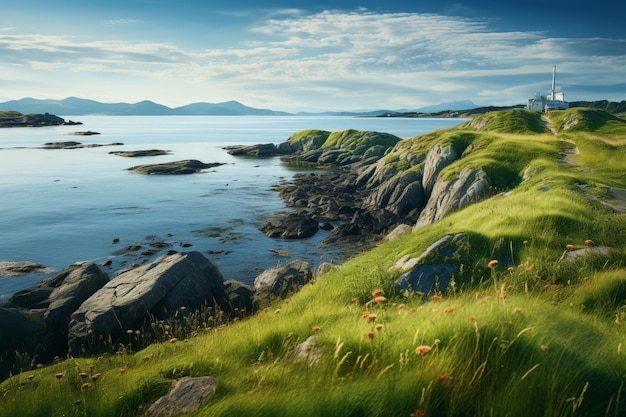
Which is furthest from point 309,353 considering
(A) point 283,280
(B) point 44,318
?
(B) point 44,318

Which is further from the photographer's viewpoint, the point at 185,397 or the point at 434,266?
the point at 434,266

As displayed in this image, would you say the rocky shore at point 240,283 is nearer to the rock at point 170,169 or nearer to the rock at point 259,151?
the rock at point 170,169

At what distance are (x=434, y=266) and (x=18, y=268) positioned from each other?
28466 millimetres

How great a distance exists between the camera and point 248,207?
4866 cm

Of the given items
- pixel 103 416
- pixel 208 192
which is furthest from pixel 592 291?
pixel 208 192

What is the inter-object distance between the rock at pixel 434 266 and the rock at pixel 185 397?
221 inches

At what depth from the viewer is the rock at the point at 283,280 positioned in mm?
19641

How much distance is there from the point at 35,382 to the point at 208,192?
5041cm

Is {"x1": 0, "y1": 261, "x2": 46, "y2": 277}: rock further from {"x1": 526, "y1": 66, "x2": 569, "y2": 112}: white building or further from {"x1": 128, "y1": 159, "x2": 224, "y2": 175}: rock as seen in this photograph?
{"x1": 526, "y1": 66, "x2": 569, "y2": 112}: white building

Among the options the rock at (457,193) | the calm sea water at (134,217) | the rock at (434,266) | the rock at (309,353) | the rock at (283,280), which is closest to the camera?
the rock at (309,353)

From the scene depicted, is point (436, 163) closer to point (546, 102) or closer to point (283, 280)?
point (283, 280)

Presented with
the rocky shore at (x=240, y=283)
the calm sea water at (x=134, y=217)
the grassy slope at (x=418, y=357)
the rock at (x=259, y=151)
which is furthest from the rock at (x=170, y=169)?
the grassy slope at (x=418, y=357)

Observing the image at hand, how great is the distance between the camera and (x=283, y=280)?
2053 centimetres

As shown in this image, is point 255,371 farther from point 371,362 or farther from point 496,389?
point 496,389
